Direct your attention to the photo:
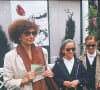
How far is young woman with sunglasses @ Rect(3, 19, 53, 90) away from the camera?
218 cm

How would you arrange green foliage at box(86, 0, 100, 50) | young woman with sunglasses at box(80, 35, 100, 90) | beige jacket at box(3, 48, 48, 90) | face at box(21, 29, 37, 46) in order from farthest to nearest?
green foliage at box(86, 0, 100, 50), young woman with sunglasses at box(80, 35, 100, 90), face at box(21, 29, 37, 46), beige jacket at box(3, 48, 48, 90)

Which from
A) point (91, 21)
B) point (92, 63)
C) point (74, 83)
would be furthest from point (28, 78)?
point (91, 21)

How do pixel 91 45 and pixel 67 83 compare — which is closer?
pixel 67 83

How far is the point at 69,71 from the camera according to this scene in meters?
2.48

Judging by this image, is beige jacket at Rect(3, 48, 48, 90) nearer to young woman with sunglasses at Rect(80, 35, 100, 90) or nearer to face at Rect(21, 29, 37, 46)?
face at Rect(21, 29, 37, 46)

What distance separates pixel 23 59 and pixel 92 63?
1.17 metres

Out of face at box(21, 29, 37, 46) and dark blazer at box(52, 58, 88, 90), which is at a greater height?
face at box(21, 29, 37, 46)

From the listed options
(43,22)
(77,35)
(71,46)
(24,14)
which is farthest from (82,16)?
(71,46)

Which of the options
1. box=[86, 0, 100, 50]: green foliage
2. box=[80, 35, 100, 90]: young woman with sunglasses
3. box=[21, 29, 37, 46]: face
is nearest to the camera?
box=[21, 29, 37, 46]: face

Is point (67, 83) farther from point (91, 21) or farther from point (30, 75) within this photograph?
point (91, 21)

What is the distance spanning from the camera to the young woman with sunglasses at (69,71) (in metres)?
2.45

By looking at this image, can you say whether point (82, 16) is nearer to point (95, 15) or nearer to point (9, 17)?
point (95, 15)

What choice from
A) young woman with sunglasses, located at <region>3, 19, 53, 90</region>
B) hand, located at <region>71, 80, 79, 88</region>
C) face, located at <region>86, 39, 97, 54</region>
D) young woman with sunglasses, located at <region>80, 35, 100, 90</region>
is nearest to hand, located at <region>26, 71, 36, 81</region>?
young woman with sunglasses, located at <region>3, 19, 53, 90</region>

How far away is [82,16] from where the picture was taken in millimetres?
3922
